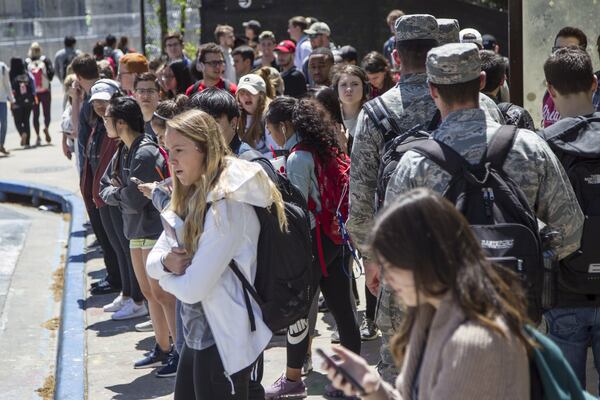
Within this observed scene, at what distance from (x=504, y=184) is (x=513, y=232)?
200 mm

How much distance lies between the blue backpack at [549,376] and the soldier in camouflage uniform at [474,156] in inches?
53.1

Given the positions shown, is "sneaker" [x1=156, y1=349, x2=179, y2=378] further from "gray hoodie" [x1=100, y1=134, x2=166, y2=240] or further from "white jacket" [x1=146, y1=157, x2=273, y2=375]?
"white jacket" [x1=146, y1=157, x2=273, y2=375]

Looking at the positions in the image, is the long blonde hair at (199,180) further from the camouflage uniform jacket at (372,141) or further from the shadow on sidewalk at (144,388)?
the shadow on sidewalk at (144,388)

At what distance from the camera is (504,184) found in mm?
3814

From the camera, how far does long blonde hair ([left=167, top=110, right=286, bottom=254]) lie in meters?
4.38

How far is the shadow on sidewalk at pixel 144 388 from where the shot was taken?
6742 millimetres

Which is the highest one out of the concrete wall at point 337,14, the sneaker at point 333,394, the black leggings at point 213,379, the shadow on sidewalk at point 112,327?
the concrete wall at point 337,14

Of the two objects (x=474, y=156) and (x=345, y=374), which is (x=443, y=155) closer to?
(x=474, y=156)

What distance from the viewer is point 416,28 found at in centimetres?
489

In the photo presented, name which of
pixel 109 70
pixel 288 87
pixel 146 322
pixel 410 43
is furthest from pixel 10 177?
pixel 410 43

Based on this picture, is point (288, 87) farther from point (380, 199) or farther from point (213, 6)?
point (213, 6)

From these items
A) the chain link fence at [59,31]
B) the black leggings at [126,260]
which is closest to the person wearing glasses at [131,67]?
the black leggings at [126,260]

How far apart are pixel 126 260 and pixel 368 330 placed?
7.25ft

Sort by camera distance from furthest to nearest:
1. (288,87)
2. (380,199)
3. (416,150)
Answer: (288,87), (380,199), (416,150)
